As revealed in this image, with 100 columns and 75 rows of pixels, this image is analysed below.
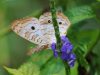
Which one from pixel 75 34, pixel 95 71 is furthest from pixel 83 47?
pixel 95 71

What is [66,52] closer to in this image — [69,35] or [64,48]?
[64,48]

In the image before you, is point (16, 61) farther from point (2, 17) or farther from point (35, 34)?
point (35, 34)

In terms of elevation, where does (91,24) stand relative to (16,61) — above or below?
above

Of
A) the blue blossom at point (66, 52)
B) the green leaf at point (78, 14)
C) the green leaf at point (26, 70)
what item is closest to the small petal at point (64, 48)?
the blue blossom at point (66, 52)

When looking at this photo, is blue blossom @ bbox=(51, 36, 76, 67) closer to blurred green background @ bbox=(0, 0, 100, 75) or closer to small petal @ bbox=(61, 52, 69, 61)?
small petal @ bbox=(61, 52, 69, 61)

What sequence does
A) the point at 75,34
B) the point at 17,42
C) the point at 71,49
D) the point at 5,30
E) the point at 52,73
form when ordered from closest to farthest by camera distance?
the point at 71,49, the point at 52,73, the point at 75,34, the point at 5,30, the point at 17,42

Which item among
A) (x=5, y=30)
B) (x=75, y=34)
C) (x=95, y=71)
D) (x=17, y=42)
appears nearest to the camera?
(x=75, y=34)

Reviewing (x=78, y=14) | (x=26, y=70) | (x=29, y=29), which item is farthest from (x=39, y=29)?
(x=78, y=14)
